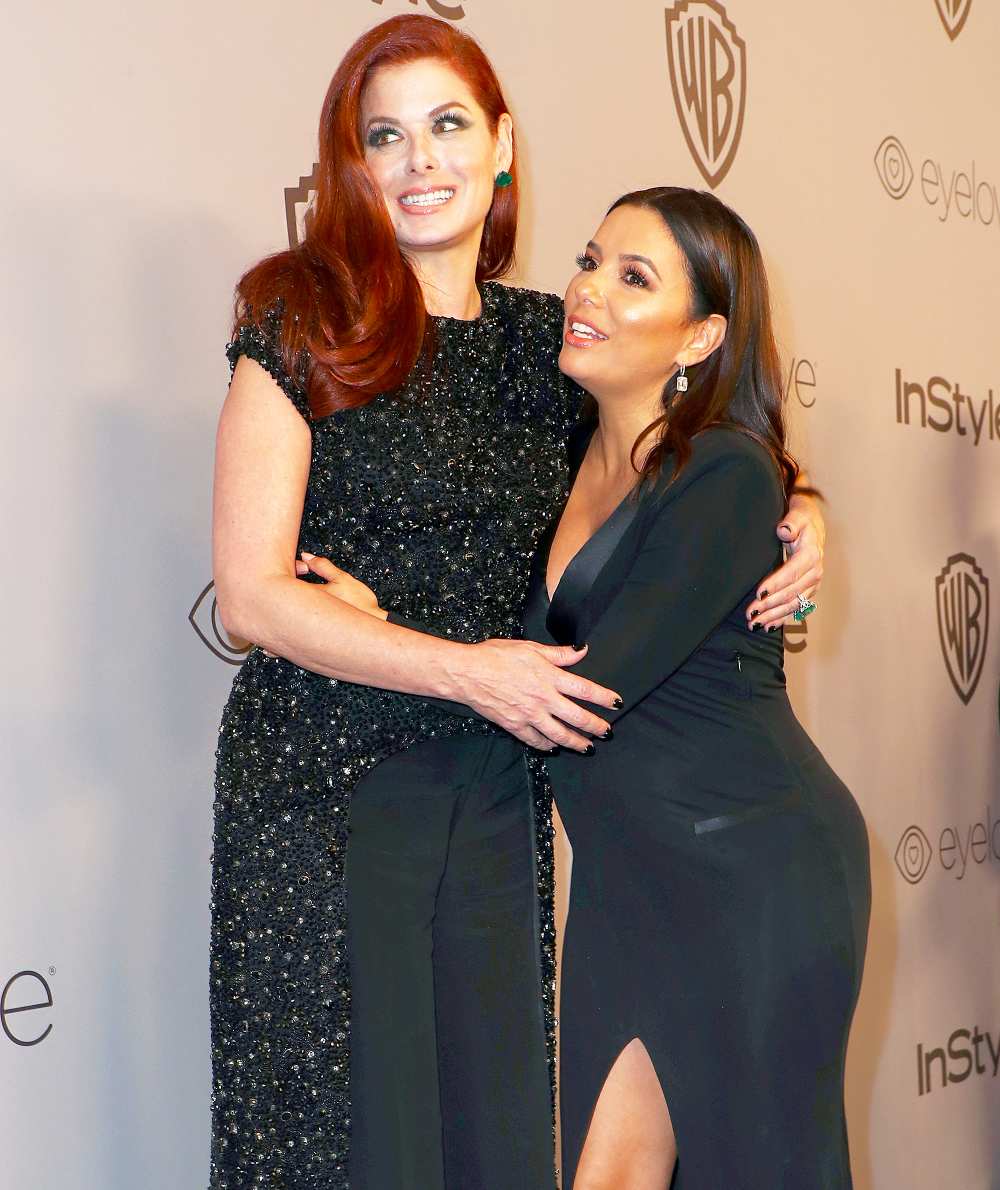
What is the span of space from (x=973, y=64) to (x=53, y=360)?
112 inches

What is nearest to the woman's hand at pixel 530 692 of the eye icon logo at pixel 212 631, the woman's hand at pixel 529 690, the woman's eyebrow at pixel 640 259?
the woman's hand at pixel 529 690

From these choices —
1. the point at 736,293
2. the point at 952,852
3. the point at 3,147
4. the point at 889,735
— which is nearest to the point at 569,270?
the point at 736,293

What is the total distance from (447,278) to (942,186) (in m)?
2.41

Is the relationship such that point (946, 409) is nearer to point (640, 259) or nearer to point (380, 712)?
point (640, 259)

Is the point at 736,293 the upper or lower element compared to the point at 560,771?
upper

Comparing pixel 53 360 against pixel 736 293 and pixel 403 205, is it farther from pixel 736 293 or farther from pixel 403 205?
pixel 736 293

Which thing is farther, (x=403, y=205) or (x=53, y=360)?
(x=53, y=360)

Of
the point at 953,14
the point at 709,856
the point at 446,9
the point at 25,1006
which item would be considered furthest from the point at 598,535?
the point at 953,14

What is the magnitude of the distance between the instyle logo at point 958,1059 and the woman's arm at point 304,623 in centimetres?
251

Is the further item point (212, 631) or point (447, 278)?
point (212, 631)

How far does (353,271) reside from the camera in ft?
6.15

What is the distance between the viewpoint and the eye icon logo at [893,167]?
3783mm

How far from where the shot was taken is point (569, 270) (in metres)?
3.02

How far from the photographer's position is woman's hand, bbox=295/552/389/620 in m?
1.78
